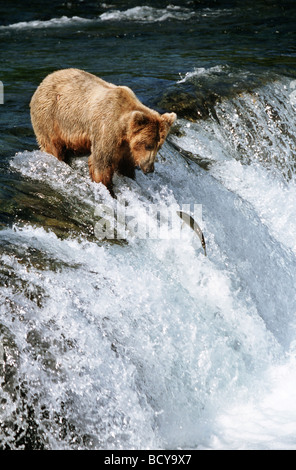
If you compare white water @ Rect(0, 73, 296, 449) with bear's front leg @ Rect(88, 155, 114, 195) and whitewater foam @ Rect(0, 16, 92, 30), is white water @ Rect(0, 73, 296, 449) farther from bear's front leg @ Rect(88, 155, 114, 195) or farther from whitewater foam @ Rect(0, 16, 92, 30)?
whitewater foam @ Rect(0, 16, 92, 30)

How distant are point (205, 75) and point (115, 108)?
179 inches

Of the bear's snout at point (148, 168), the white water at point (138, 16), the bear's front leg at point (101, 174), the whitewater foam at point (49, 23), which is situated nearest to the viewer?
the bear's snout at point (148, 168)

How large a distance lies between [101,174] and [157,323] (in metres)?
1.36

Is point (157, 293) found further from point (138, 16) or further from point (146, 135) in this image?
point (138, 16)

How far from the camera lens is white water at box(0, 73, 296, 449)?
409 cm

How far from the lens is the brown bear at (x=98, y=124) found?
519cm

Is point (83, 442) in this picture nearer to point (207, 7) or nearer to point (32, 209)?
point (32, 209)

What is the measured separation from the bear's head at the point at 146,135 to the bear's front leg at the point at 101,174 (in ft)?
0.89

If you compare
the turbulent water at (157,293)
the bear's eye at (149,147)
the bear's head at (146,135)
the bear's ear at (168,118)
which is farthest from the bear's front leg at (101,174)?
the bear's ear at (168,118)

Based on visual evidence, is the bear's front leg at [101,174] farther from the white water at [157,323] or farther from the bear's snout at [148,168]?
the bear's snout at [148,168]

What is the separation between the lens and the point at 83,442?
13.2 feet

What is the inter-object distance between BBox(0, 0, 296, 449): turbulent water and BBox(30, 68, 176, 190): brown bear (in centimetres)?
20

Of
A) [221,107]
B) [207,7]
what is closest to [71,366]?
[221,107]

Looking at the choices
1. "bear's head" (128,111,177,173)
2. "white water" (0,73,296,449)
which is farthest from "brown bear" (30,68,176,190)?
"white water" (0,73,296,449)
